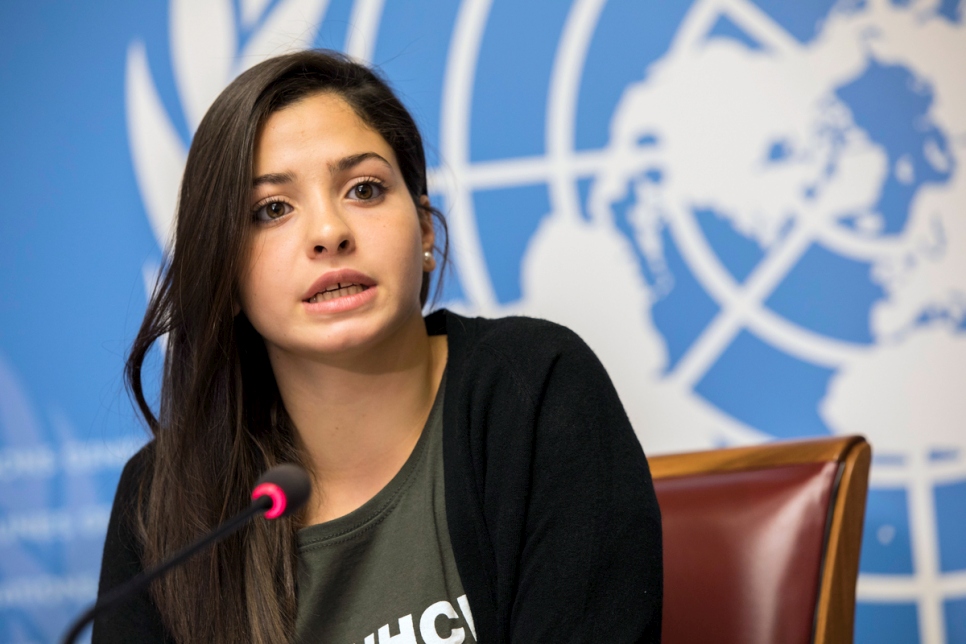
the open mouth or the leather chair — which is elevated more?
the open mouth

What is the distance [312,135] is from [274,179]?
0.27ft

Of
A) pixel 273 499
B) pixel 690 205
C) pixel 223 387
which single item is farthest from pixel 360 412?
pixel 690 205

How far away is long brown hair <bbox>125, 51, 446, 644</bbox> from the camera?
44.8 inches

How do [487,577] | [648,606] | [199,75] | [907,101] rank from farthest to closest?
[199,75] < [907,101] < [487,577] < [648,606]

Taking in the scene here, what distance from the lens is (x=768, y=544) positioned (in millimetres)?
1141

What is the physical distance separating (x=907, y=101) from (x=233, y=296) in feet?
4.43

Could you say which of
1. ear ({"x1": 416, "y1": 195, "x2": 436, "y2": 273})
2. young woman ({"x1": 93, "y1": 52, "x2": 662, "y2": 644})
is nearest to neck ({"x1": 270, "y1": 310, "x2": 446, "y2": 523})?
young woman ({"x1": 93, "y1": 52, "x2": 662, "y2": 644})

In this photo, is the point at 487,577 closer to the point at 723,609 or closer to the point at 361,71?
the point at 723,609

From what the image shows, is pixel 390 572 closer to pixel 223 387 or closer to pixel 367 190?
pixel 223 387

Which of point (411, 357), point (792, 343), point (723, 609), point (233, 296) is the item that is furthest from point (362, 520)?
point (792, 343)

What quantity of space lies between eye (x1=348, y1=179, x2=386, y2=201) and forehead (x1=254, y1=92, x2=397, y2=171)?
43 millimetres

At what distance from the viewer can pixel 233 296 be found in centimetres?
120

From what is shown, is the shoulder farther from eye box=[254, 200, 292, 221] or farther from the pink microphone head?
the pink microphone head

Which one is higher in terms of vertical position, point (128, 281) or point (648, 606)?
point (128, 281)
